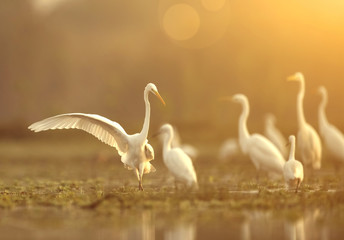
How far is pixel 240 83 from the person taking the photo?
5747cm

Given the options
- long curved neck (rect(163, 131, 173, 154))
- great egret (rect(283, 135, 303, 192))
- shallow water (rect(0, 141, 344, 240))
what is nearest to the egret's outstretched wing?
long curved neck (rect(163, 131, 173, 154))

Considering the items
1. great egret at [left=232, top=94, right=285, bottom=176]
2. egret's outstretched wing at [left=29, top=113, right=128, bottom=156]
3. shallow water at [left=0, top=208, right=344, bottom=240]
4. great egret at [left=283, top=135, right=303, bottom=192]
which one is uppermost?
egret's outstretched wing at [left=29, top=113, right=128, bottom=156]

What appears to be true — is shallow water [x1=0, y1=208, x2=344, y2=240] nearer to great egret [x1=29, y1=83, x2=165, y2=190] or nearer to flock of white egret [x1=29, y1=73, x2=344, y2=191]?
flock of white egret [x1=29, y1=73, x2=344, y2=191]

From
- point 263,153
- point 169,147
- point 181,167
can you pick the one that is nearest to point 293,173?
point 181,167

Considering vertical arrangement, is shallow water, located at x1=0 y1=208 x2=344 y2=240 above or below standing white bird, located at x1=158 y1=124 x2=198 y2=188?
below

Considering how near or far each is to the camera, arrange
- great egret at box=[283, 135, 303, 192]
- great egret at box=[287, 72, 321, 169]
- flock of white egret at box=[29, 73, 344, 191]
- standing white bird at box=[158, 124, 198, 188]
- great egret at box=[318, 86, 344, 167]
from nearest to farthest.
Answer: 1. standing white bird at box=[158, 124, 198, 188]
2. great egret at box=[283, 135, 303, 192]
3. flock of white egret at box=[29, 73, 344, 191]
4. great egret at box=[287, 72, 321, 169]
5. great egret at box=[318, 86, 344, 167]

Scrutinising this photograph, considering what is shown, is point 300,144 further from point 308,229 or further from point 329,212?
point 308,229

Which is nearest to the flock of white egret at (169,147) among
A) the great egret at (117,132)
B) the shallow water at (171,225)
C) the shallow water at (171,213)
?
the great egret at (117,132)

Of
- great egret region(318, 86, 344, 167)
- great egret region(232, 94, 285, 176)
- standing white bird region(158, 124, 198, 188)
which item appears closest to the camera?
standing white bird region(158, 124, 198, 188)

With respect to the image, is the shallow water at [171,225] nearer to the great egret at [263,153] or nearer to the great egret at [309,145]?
the great egret at [263,153]

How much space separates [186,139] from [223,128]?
433 cm

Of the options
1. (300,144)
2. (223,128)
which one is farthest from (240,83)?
(300,144)

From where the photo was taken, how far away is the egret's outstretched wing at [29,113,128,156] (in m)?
13.5

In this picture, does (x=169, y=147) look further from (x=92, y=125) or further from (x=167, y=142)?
(x=92, y=125)
